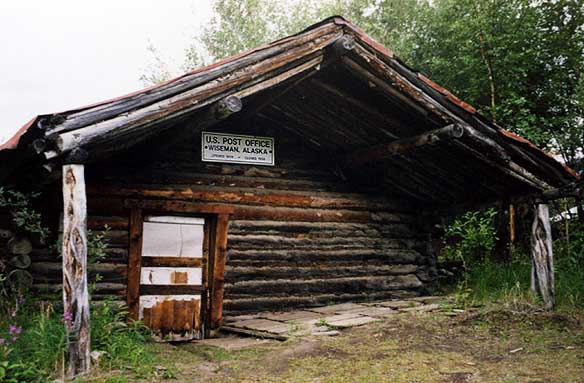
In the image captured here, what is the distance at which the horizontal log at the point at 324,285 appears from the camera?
888 centimetres

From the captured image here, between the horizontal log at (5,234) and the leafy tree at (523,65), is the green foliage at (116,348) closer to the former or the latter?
the horizontal log at (5,234)

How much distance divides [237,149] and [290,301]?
260cm

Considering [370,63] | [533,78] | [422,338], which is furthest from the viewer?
[533,78]

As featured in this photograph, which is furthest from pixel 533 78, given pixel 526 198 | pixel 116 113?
pixel 116 113

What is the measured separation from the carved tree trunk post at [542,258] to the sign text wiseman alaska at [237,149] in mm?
4294

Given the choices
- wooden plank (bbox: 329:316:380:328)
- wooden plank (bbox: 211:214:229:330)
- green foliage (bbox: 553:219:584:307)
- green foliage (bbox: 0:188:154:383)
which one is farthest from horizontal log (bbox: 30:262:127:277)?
green foliage (bbox: 553:219:584:307)

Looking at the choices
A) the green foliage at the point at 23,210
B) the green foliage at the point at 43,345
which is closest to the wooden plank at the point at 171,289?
the green foliage at the point at 43,345

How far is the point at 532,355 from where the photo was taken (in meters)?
6.11

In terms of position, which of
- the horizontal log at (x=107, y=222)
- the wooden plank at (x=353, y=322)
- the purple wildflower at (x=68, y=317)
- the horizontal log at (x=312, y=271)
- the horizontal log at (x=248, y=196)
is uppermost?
the horizontal log at (x=248, y=196)

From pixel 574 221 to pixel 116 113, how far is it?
11.3 meters

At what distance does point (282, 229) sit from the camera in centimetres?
934

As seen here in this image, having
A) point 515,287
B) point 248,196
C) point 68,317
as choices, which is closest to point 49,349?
point 68,317

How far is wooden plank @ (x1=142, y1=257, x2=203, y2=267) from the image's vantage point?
8117mm

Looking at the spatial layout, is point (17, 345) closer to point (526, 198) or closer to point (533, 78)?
point (526, 198)
